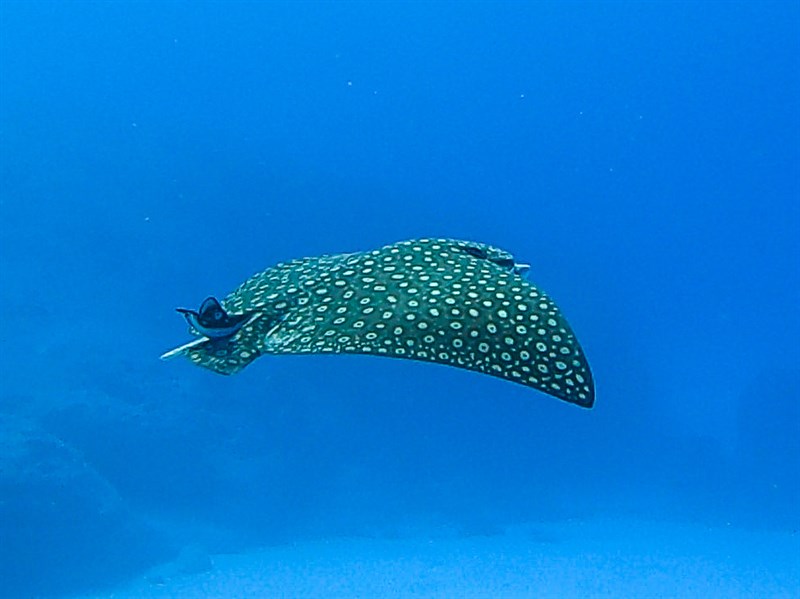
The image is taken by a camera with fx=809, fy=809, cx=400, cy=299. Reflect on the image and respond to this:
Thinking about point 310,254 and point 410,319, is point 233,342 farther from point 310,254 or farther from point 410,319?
point 310,254

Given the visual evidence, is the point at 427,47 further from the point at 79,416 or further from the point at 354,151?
the point at 79,416

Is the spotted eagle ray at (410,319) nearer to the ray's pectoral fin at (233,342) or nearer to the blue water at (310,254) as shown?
the ray's pectoral fin at (233,342)

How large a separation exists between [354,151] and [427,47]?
14124 mm

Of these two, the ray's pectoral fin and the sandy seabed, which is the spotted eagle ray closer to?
the ray's pectoral fin

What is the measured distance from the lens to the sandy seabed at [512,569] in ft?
62.0

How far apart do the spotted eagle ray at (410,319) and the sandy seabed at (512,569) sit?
13.9 meters

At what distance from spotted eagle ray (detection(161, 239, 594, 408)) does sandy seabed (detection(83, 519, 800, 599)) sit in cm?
1386

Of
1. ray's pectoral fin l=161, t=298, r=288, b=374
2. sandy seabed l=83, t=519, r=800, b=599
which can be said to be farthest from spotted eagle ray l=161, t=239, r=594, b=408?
sandy seabed l=83, t=519, r=800, b=599

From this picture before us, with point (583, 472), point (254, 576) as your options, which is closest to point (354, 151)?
point (583, 472)

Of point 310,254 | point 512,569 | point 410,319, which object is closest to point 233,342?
point 410,319

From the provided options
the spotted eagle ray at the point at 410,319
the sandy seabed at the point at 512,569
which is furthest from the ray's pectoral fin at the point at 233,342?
the sandy seabed at the point at 512,569

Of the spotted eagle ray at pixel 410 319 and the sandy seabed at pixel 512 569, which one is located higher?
the sandy seabed at pixel 512 569

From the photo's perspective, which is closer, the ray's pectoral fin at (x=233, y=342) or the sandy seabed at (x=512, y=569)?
the ray's pectoral fin at (x=233, y=342)

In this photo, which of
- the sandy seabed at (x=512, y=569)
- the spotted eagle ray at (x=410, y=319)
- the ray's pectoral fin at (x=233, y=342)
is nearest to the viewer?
the spotted eagle ray at (x=410, y=319)
